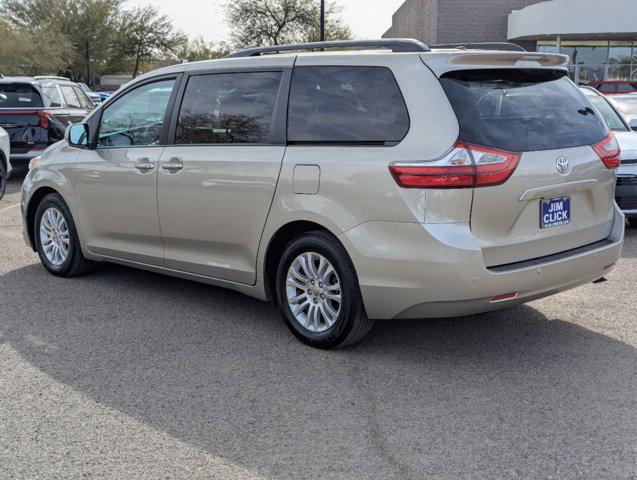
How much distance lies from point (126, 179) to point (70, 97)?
11343 mm

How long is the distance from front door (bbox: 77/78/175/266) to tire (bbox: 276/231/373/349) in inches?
52.4

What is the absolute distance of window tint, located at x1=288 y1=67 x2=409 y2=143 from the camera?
466 centimetres

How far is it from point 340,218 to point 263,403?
117 centimetres

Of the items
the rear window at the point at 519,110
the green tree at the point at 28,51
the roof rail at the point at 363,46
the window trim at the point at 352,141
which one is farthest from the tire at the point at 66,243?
the green tree at the point at 28,51

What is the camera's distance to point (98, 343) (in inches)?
208

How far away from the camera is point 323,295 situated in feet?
16.4

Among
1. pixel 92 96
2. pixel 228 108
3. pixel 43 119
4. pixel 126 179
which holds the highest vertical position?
pixel 228 108

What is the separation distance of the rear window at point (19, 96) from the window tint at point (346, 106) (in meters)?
11.1

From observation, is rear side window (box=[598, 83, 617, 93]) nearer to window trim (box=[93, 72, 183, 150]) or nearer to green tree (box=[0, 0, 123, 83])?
window trim (box=[93, 72, 183, 150])

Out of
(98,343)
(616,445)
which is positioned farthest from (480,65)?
(98,343)

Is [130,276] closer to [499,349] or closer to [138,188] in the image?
[138,188]

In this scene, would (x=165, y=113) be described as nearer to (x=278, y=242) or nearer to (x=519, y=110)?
(x=278, y=242)

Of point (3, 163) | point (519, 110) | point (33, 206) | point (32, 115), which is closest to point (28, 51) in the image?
point (32, 115)

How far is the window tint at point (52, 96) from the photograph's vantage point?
15198 millimetres
